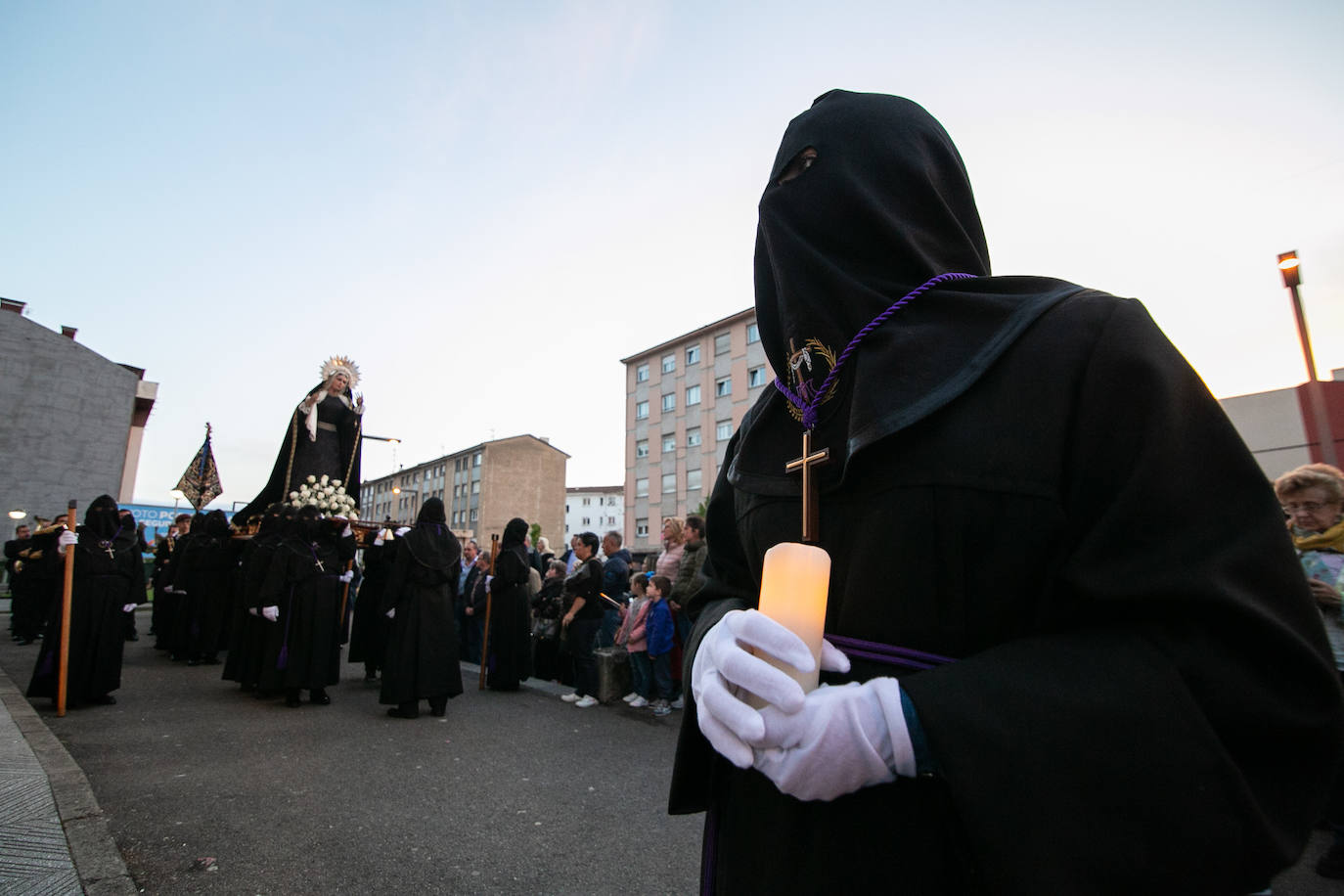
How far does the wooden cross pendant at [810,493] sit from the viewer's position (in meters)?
1.17

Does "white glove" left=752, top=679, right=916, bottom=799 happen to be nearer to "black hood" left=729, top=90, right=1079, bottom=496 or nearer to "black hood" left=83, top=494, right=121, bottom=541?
"black hood" left=729, top=90, right=1079, bottom=496

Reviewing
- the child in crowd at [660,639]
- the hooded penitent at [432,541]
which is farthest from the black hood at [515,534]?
the child in crowd at [660,639]

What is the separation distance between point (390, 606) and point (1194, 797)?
26.6ft

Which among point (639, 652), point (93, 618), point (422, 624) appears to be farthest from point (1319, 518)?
point (93, 618)

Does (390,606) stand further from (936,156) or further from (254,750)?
(936,156)

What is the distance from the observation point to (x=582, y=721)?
715cm

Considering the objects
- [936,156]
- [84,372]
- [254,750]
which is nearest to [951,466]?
[936,156]

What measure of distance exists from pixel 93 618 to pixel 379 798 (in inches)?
200

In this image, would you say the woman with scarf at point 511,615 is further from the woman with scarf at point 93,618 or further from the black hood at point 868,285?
the black hood at point 868,285

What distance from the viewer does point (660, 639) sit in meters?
7.66

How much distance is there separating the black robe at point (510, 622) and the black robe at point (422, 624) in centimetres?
121

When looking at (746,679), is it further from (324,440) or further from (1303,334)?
(1303,334)

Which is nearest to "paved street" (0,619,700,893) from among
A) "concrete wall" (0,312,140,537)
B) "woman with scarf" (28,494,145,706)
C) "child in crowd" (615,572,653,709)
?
"woman with scarf" (28,494,145,706)

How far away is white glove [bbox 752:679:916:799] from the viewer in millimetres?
920
